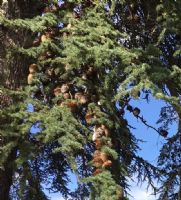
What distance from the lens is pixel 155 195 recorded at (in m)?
5.10

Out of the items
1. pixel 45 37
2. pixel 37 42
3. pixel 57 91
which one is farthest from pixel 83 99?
pixel 37 42

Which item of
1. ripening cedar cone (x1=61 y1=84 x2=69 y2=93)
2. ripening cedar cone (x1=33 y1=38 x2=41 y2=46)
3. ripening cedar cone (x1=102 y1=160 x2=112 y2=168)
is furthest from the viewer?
ripening cedar cone (x1=33 y1=38 x2=41 y2=46)

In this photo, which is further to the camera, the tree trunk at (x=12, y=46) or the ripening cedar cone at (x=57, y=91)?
the tree trunk at (x=12, y=46)

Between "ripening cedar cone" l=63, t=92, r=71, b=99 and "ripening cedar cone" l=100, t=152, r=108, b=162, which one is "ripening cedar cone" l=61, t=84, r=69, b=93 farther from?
"ripening cedar cone" l=100, t=152, r=108, b=162

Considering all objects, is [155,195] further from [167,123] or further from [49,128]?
[49,128]

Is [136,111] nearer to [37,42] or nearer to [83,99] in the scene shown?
[83,99]

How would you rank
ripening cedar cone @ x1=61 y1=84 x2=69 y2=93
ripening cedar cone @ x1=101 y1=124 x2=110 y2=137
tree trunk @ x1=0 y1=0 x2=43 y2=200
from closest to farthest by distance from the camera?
ripening cedar cone @ x1=101 y1=124 x2=110 y2=137
ripening cedar cone @ x1=61 y1=84 x2=69 y2=93
tree trunk @ x1=0 y1=0 x2=43 y2=200

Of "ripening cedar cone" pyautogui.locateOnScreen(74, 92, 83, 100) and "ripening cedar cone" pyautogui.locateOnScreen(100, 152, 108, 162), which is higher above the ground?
"ripening cedar cone" pyautogui.locateOnScreen(74, 92, 83, 100)

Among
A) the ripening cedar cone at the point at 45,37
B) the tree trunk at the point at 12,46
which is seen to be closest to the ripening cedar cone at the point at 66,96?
the ripening cedar cone at the point at 45,37

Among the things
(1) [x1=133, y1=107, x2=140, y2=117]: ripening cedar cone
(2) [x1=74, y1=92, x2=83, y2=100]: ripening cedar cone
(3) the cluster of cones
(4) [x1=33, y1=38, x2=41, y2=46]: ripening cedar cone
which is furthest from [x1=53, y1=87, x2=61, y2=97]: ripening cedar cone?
(1) [x1=133, y1=107, x2=140, y2=117]: ripening cedar cone

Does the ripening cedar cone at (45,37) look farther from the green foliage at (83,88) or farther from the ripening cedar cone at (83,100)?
the ripening cedar cone at (83,100)

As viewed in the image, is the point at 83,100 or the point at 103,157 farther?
the point at 83,100

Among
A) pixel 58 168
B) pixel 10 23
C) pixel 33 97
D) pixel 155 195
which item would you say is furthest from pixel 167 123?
pixel 10 23

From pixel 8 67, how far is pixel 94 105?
1.40m
